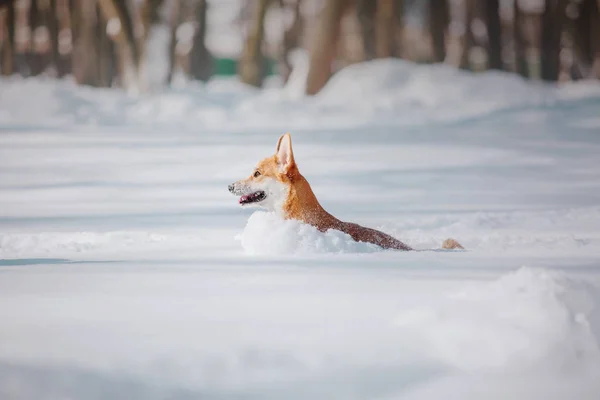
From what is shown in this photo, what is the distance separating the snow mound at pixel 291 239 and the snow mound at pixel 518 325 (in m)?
1.91

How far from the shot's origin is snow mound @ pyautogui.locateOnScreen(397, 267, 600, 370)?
4.40m

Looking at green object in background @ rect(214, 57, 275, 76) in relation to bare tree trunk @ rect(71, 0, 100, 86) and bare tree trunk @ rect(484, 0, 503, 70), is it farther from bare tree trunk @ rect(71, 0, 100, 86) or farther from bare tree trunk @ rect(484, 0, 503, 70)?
bare tree trunk @ rect(484, 0, 503, 70)

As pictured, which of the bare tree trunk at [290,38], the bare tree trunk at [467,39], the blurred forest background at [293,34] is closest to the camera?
the blurred forest background at [293,34]

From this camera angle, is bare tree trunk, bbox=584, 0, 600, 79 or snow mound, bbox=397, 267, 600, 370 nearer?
snow mound, bbox=397, 267, 600, 370

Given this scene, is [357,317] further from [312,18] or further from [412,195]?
[312,18]

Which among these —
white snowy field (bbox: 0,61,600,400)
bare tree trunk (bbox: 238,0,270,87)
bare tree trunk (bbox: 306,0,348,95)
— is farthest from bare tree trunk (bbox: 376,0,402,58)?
white snowy field (bbox: 0,61,600,400)

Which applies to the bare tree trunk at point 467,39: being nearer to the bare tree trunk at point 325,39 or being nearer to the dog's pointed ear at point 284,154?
the bare tree trunk at point 325,39

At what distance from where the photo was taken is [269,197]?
6863 mm

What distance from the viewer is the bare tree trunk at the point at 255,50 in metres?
24.1

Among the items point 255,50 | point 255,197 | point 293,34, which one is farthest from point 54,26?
point 255,197

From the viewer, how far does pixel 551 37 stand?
28.6m

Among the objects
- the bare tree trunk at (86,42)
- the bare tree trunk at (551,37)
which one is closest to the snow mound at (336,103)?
the bare tree trunk at (551,37)

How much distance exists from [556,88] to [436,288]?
18.0m

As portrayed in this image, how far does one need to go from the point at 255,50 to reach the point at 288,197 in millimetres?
18580
